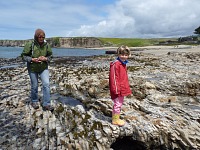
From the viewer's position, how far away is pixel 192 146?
820 centimetres

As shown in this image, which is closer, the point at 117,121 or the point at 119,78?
the point at 119,78

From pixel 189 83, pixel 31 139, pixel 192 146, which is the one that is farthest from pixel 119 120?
pixel 189 83

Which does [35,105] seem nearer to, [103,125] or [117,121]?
[103,125]

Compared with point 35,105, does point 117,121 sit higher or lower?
higher

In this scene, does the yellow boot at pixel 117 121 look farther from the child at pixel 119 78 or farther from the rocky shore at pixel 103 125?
the rocky shore at pixel 103 125

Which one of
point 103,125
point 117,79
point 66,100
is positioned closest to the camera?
point 117,79

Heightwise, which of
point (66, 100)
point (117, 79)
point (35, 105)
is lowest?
point (66, 100)

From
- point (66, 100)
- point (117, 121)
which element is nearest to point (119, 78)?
point (117, 121)

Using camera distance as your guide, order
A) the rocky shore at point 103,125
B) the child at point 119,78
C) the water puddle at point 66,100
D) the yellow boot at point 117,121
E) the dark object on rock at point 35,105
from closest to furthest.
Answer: the rocky shore at point 103,125 → the child at point 119,78 → the yellow boot at point 117,121 → the dark object on rock at point 35,105 → the water puddle at point 66,100

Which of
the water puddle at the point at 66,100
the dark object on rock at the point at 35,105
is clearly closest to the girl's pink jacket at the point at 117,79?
the water puddle at the point at 66,100

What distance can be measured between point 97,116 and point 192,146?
3.96 metres

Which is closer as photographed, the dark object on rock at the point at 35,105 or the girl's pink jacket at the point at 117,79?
the girl's pink jacket at the point at 117,79

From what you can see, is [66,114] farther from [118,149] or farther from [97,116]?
[118,149]

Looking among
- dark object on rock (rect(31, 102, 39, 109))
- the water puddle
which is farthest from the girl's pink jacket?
dark object on rock (rect(31, 102, 39, 109))
